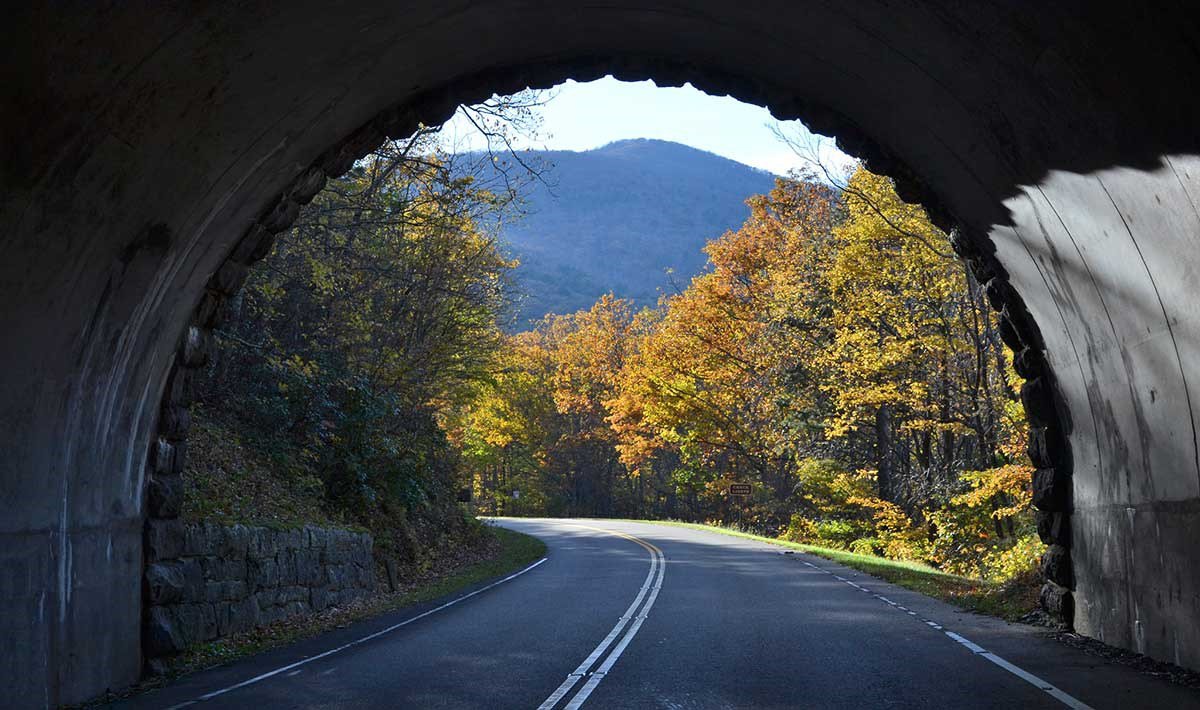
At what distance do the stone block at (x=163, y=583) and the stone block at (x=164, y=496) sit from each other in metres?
0.51

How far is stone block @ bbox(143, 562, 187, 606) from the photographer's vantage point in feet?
34.4

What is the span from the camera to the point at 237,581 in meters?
12.8

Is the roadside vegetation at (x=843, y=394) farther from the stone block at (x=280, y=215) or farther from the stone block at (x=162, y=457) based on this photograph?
the stone block at (x=162, y=457)

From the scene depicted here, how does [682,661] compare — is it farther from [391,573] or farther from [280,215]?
[391,573]

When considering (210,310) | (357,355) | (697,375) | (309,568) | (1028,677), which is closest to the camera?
(1028,677)

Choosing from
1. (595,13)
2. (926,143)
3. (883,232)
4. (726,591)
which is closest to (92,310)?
(595,13)

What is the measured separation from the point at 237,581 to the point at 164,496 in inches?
Result: 91.3

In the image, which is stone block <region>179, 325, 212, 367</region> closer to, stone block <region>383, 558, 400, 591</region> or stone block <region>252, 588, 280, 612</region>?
stone block <region>252, 588, 280, 612</region>

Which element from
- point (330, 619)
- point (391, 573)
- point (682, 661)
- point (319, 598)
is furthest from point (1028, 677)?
point (391, 573)

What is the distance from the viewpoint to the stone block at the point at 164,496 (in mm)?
10773

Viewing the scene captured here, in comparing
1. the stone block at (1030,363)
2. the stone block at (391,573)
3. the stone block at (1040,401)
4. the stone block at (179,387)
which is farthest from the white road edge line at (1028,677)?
the stone block at (391,573)

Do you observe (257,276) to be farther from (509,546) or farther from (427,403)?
(509,546)

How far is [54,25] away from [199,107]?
2.02m

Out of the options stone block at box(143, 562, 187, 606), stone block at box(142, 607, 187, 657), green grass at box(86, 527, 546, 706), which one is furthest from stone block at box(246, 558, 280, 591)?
stone block at box(142, 607, 187, 657)
